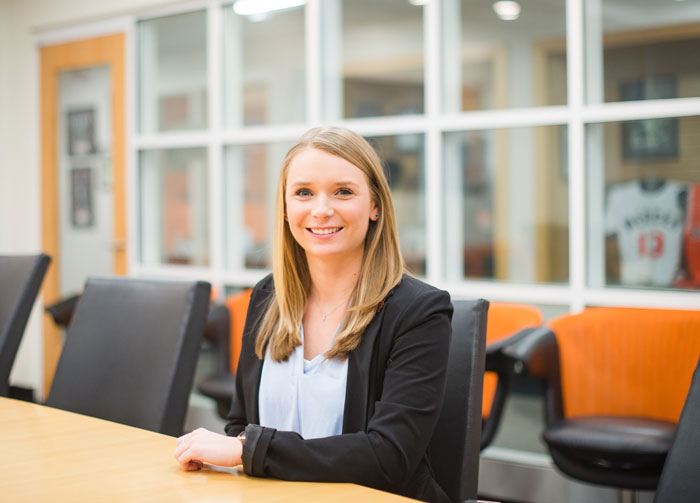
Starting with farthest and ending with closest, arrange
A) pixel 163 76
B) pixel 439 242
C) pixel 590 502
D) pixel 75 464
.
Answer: pixel 163 76 < pixel 439 242 < pixel 590 502 < pixel 75 464

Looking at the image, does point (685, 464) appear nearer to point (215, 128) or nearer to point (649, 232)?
point (649, 232)

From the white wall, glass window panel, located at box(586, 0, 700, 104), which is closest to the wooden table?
glass window panel, located at box(586, 0, 700, 104)

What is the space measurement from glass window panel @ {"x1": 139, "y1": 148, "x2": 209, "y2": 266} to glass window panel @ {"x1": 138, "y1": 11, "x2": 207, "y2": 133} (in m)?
0.21

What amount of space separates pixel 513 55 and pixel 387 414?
6.41m

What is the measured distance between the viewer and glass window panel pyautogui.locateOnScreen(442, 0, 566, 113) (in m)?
6.58

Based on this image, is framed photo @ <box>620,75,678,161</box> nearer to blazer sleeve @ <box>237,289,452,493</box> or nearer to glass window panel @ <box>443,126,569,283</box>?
glass window panel @ <box>443,126,569,283</box>

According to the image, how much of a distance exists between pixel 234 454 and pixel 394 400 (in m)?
0.33

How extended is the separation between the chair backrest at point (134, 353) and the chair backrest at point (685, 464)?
113cm

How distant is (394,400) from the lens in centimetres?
154

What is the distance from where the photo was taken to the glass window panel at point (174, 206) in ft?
16.5

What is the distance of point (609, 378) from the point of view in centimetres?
321

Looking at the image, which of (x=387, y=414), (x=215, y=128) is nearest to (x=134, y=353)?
(x=387, y=414)

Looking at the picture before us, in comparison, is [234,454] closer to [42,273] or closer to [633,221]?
[42,273]

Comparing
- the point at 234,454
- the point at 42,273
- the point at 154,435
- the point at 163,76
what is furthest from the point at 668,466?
the point at 163,76
